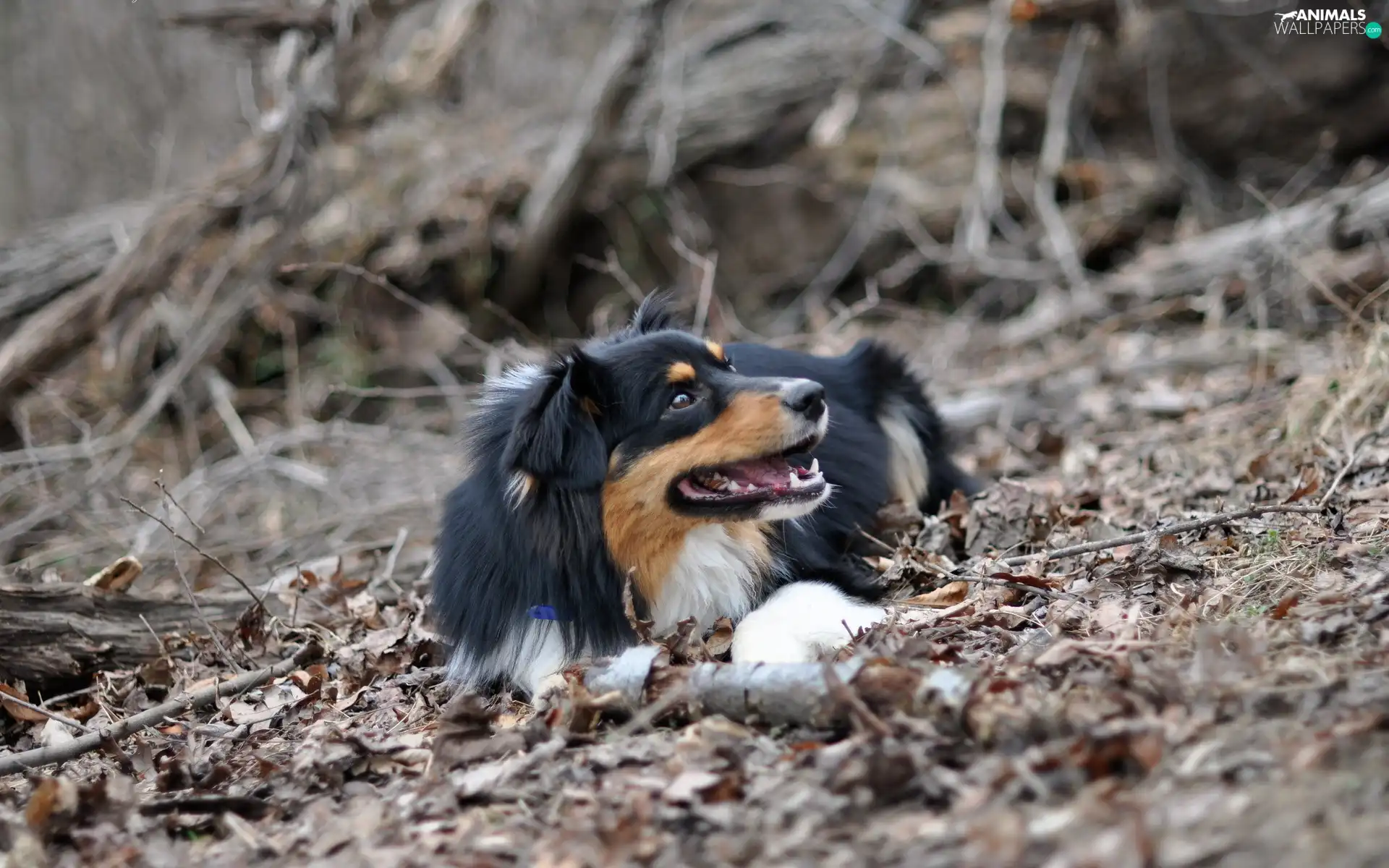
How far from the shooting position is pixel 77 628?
4676 mm

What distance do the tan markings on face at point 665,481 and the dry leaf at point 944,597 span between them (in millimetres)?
770

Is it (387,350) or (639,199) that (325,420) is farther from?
(639,199)

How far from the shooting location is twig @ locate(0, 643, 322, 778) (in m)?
3.80

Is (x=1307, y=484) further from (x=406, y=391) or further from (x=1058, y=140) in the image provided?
(x=1058, y=140)

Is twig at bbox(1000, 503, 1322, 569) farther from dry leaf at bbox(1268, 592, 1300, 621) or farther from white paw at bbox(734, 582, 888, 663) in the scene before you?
dry leaf at bbox(1268, 592, 1300, 621)

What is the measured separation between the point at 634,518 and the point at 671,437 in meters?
0.31

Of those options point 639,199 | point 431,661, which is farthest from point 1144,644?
point 639,199

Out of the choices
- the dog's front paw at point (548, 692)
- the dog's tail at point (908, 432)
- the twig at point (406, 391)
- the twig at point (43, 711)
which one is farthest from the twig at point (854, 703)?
the twig at point (406, 391)

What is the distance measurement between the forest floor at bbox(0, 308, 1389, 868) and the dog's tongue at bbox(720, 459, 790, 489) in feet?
2.14

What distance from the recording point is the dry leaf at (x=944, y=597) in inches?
167

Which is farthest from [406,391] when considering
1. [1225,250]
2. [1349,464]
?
[1225,250]

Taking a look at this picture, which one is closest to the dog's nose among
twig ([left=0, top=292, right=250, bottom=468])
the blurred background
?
the blurred background

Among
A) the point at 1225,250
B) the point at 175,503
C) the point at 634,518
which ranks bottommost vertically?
the point at 175,503

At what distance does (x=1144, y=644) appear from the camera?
310cm
